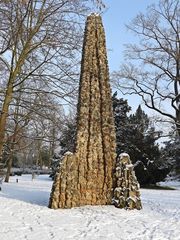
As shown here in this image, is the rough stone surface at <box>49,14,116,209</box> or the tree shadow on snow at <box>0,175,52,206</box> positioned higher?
the rough stone surface at <box>49,14,116,209</box>

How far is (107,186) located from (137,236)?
4.33 metres

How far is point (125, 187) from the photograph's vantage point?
10.9m

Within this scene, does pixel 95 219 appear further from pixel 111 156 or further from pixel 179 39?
pixel 179 39

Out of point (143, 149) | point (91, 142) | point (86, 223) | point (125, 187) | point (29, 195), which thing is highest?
point (143, 149)

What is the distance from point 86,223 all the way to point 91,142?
145 inches

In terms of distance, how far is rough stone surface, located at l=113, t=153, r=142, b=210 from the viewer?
34.8 feet

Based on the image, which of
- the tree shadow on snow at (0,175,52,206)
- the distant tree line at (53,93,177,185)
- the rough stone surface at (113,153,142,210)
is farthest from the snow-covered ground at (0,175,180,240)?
the distant tree line at (53,93,177,185)

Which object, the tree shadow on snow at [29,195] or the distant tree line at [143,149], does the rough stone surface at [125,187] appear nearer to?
the tree shadow on snow at [29,195]

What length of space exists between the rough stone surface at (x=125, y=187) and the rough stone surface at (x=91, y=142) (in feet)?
0.98

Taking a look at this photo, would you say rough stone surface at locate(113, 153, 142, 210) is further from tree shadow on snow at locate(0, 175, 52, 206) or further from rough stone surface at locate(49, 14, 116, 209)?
tree shadow on snow at locate(0, 175, 52, 206)

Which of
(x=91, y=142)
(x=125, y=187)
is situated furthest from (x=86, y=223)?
(x=91, y=142)

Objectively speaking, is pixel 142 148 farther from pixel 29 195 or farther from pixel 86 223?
pixel 86 223

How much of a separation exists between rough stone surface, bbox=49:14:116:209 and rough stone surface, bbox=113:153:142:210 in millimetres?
298

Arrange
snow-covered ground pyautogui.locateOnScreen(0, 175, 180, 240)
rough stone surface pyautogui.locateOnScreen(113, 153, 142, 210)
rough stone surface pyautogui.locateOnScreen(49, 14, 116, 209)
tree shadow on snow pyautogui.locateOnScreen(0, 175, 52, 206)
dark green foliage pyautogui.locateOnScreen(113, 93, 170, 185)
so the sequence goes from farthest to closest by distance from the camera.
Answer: dark green foliage pyautogui.locateOnScreen(113, 93, 170, 185) → tree shadow on snow pyautogui.locateOnScreen(0, 175, 52, 206) → rough stone surface pyautogui.locateOnScreen(49, 14, 116, 209) → rough stone surface pyautogui.locateOnScreen(113, 153, 142, 210) → snow-covered ground pyautogui.locateOnScreen(0, 175, 180, 240)
